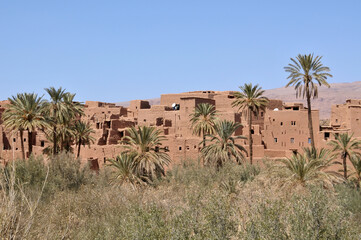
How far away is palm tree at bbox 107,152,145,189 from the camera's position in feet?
79.1

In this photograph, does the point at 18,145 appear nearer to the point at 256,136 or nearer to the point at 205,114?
the point at 205,114

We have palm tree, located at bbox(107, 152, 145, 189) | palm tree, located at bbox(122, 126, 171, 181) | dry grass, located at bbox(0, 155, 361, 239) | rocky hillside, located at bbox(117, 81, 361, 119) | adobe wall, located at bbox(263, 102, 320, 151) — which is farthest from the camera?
rocky hillside, located at bbox(117, 81, 361, 119)

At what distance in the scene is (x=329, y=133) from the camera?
4016 cm

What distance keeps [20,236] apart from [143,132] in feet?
59.0

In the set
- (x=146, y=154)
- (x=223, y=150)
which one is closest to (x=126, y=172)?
(x=146, y=154)

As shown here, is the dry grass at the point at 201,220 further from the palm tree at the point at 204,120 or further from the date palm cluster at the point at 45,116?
the palm tree at the point at 204,120

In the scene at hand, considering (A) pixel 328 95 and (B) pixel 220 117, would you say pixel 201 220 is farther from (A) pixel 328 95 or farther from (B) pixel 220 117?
(A) pixel 328 95

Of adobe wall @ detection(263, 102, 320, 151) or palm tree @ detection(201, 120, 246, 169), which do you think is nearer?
palm tree @ detection(201, 120, 246, 169)

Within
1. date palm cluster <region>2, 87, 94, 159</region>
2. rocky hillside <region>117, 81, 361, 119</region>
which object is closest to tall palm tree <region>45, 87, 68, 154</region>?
date palm cluster <region>2, 87, 94, 159</region>

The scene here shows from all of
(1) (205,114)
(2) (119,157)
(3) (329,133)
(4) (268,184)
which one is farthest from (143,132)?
(3) (329,133)

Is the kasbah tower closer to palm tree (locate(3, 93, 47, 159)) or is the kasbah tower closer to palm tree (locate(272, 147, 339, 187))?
palm tree (locate(3, 93, 47, 159))

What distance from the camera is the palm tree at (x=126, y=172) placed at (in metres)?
24.1

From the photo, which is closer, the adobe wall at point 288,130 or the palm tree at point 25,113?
the palm tree at point 25,113

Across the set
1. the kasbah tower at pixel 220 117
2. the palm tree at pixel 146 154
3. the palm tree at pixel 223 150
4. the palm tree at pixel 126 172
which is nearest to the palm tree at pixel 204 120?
the kasbah tower at pixel 220 117
